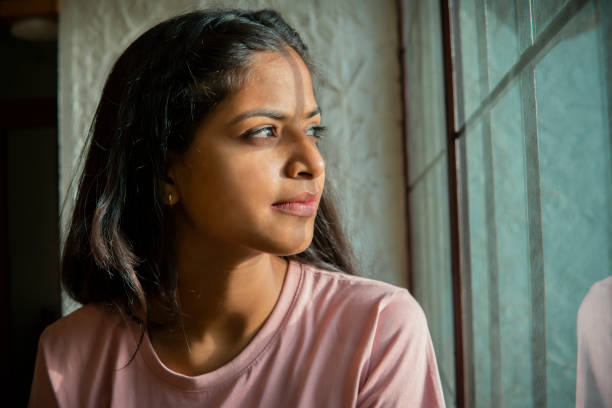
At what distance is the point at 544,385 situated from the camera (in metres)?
0.65

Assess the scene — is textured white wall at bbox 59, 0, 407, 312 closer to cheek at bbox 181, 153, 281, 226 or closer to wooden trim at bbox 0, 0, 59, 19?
wooden trim at bbox 0, 0, 59, 19

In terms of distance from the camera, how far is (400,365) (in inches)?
30.3

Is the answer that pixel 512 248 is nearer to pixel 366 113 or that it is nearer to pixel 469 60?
pixel 469 60

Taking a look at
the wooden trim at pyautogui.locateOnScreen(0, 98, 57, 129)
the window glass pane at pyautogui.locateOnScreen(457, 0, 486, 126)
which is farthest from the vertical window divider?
the wooden trim at pyautogui.locateOnScreen(0, 98, 57, 129)

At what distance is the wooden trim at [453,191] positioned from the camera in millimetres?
1038

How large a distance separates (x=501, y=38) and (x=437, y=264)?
0.79 meters

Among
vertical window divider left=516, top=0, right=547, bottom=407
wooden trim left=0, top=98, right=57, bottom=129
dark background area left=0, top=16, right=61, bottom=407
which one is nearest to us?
vertical window divider left=516, top=0, right=547, bottom=407

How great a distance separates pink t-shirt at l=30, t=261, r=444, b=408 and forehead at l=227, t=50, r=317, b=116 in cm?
31

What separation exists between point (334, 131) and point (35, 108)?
161 cm

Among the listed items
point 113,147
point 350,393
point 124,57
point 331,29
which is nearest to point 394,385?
point 350,393

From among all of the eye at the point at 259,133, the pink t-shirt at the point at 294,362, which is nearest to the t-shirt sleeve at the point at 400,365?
the pink t-shirt at the point at 294,362

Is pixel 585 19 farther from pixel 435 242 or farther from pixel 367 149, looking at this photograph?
pixel 367 149

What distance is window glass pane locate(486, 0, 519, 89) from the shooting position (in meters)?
0.71

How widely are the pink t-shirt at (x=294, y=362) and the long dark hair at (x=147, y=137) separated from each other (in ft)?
0.29
